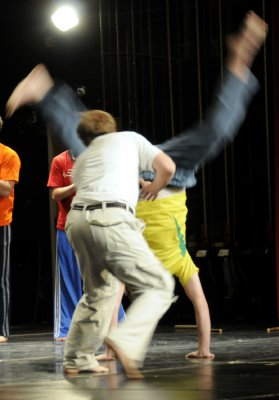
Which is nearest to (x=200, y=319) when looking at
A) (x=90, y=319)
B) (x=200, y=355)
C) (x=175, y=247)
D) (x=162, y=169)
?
(x=200, y=355)

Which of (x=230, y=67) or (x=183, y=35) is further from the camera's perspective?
(x=183, y=35)

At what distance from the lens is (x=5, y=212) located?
18.7 ft

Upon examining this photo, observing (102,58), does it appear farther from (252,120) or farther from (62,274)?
(62,274)

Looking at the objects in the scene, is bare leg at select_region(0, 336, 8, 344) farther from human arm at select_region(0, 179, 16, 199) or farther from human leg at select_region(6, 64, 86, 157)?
human leg at select_region(6, 64, 86, 157)

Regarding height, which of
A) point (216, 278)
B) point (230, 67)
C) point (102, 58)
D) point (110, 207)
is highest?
point (102, 58)

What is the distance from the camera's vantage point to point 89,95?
7520 mm

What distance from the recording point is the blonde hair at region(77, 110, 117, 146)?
3791 millimetres

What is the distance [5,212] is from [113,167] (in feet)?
7.10

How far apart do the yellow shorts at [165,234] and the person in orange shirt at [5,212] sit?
55.6 inches

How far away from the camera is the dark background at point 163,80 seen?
7488 mm

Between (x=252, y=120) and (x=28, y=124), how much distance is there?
71.8 inches

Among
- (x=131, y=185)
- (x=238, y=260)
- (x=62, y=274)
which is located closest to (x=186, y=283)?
(x=131, y=185)

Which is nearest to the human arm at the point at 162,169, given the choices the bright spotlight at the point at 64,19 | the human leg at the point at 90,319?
the human leg at the point at 90,319

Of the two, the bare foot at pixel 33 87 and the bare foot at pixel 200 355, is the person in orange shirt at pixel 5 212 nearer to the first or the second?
the bare foot at pixel 33 87
